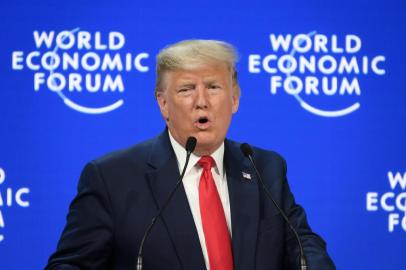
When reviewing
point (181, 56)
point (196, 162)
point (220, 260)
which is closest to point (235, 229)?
point (220, 260)

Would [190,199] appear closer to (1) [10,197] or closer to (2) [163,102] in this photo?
(2) [163,102]

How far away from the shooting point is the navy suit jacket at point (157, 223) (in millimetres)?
2238

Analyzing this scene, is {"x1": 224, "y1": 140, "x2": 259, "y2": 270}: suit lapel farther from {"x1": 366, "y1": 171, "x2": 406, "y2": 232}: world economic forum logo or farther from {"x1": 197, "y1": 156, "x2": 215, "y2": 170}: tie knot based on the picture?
{"x1": 366, "y1": 171, "x2": 406, "y2": 232}: world economic forum logo

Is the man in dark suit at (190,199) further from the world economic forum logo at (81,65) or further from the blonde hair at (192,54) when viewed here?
the world economic forum logo at (81,65)

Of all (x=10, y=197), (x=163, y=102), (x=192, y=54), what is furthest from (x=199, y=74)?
(x=10, y=197)

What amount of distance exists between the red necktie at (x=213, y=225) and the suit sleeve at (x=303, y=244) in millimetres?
203

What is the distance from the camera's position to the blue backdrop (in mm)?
3598

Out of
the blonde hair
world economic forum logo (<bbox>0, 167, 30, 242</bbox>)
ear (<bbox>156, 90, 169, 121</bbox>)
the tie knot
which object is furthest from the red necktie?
world economic forum logo (<bbox>0, 167, 30, 242</bbox>)

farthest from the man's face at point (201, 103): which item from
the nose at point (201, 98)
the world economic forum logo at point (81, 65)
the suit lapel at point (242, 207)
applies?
the world economic forum logo at point (81, 65)

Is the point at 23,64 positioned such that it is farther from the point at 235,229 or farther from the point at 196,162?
the point at 235,229

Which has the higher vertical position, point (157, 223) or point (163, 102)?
point (163, 102)

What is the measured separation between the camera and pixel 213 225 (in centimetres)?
234

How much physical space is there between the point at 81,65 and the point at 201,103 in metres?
1.35

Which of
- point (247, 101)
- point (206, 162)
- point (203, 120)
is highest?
point (247, 101)
